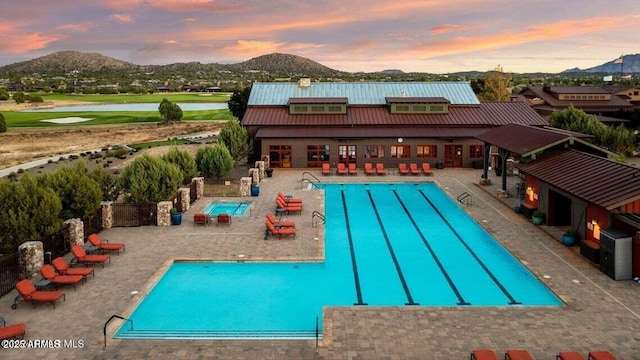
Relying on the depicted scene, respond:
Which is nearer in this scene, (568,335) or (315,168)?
(568,335)

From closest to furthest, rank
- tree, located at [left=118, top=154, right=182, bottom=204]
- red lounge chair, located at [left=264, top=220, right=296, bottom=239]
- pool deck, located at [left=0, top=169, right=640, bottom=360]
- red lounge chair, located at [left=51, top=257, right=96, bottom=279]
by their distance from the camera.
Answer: pool deck, located at [left=0, top=169, right=640, bottom=360] < red lounge chair, located at [left=51, top=257, right=96, bottom=279] < red lounge chair, located at [left=264, top=220, right=296, bottom=239] < tree, located at [left=118, top=154, right=182, bottom=204]

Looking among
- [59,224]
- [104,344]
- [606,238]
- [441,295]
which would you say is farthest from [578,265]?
[59,224]

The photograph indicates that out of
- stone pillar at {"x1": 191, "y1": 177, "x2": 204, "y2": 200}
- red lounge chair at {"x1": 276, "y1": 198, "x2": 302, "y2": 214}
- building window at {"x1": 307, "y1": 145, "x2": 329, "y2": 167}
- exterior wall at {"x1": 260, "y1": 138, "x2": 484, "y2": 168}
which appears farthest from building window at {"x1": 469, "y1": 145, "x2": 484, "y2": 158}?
stone pillar at {"x1": 191, "y1": 177, "x2": 204, "y2": 200}

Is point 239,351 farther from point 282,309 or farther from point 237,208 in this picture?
point 237,208

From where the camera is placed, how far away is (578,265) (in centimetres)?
1777

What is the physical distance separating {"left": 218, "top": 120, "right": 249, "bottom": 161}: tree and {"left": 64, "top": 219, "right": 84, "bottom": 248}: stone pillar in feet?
64.7

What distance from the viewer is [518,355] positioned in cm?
1098

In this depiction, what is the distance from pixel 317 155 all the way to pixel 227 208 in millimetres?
14004

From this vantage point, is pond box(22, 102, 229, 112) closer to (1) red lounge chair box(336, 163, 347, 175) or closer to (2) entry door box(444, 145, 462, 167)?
(1) red lounge chair box(336, 163, 347, 175)

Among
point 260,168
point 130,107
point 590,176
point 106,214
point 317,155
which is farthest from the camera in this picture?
point 130,107

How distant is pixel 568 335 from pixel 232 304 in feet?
31.3

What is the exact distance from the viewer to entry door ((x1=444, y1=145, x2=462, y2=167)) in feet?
132

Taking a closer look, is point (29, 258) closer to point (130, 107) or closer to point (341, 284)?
point (341, 284)

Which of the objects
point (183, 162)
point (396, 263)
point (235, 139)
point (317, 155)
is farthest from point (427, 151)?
point (396, 263)
